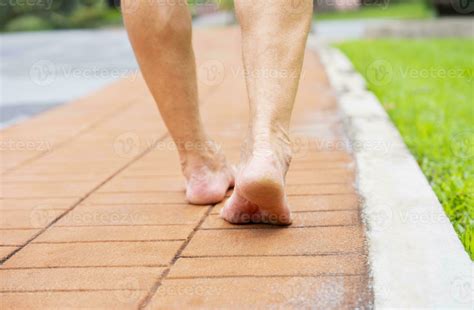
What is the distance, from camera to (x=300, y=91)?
474 cm

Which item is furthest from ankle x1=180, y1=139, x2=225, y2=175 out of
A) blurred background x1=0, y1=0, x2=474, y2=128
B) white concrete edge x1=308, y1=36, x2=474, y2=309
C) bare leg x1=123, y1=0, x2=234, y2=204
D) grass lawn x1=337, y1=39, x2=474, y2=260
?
blurred background x1=0, y1=0, x2=474, y2=128

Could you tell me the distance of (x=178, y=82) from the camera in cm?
218

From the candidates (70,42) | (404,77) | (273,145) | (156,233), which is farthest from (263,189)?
(70,42)

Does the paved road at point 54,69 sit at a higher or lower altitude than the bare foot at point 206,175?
lower

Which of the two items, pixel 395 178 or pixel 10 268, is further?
pixel 395 178

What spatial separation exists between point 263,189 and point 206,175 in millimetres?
546

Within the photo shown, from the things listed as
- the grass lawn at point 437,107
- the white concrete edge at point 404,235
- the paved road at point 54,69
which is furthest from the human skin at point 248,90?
the paved road at point 54,69

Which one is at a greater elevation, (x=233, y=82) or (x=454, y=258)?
(x=454, y=258)

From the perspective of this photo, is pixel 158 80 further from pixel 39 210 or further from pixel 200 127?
pixel 39 210

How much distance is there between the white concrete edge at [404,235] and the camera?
1.47 meters

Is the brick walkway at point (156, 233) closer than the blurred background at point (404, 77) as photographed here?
Yes

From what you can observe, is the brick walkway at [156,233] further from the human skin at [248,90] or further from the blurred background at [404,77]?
the blurred background at [404,77]

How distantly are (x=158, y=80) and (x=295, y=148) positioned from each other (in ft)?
3.31

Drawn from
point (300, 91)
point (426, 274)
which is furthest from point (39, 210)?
point (300, 91)
